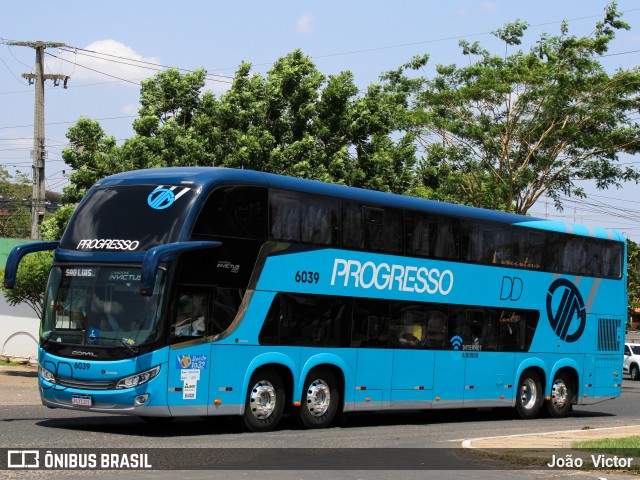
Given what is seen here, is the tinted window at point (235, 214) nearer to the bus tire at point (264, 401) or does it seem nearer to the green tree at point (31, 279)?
the bus tire at point (264, 401)

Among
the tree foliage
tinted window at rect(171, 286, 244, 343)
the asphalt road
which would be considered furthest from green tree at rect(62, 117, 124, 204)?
tinted window at rect(171, 286, 244, 343)

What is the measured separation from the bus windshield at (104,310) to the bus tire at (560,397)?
459 inches

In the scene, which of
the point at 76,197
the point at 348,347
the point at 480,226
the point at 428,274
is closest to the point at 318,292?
the point at 348,347

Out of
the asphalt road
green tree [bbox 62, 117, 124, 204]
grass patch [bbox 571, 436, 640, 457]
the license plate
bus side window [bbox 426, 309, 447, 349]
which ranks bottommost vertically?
the asphalt road

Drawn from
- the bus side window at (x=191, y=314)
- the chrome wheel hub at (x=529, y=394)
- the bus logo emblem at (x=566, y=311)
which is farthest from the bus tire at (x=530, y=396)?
the bus side window at (x=191, y=314)

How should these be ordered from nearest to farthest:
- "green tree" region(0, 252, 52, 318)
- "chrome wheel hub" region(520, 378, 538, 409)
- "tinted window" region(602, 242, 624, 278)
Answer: "chrome wheel hub" region(520, 378, 538, 409), "tinted window" region(602, 242, 624, 278), "green tree" region(0, 252, 52, 318)

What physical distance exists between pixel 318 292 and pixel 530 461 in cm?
585

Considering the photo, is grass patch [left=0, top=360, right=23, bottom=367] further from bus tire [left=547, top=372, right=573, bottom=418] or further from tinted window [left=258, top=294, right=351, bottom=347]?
tinted window [left=258, top=294, right=351, bottom=347]

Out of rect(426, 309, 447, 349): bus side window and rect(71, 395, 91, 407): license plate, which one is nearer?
rect(71, 395, 91, 407): license plate

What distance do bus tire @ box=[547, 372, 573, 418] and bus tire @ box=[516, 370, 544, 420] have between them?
1.50 feet

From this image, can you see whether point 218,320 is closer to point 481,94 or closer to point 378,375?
point 378,375

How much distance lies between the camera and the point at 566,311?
2450cm

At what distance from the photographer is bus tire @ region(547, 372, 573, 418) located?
24781mm

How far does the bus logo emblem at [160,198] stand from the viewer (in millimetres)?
16578
